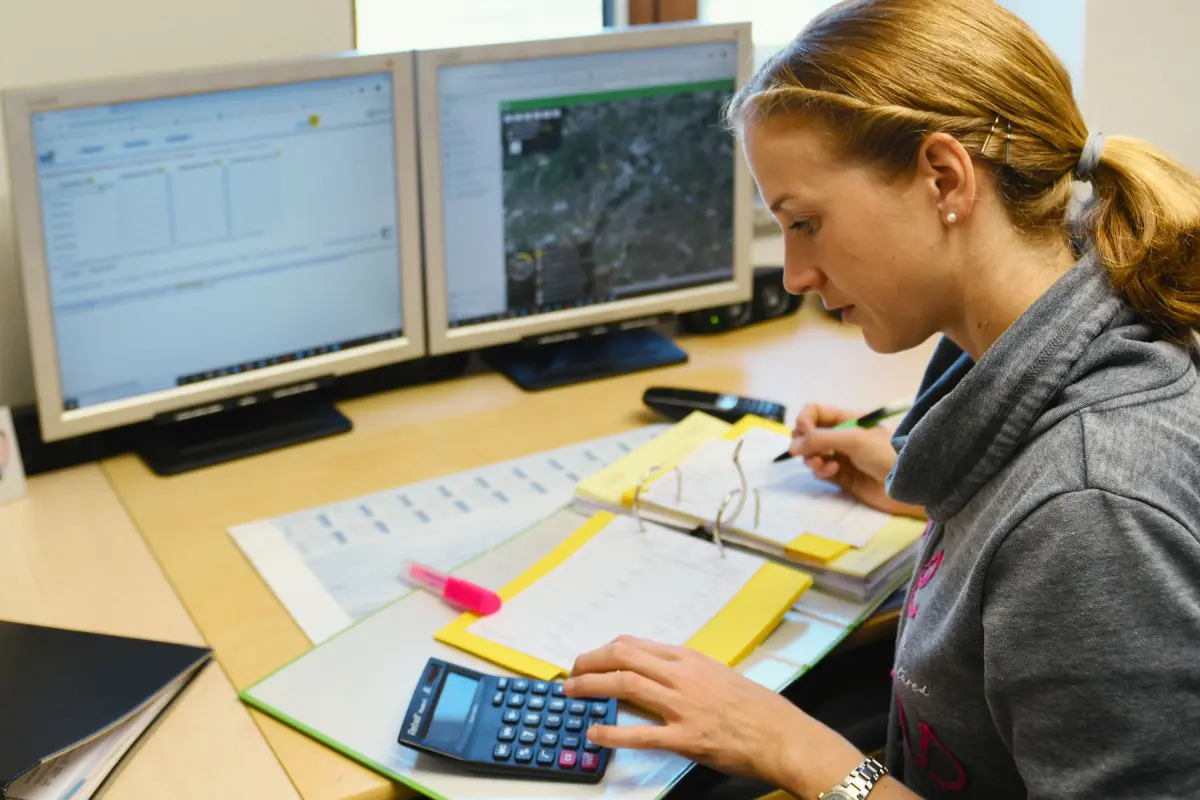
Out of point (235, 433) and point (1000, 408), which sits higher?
point (1000, 408)

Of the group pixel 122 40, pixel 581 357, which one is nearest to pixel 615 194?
pixel 581 357

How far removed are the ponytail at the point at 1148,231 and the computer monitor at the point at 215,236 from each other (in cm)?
86

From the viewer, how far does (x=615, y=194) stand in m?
1.76

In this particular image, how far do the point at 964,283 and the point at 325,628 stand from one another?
666 millimetres

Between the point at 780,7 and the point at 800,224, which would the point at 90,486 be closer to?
the point at 800,224

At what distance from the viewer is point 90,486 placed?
153 centimetres

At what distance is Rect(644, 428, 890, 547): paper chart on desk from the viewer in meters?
1.34

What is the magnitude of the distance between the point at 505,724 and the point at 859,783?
29 cm

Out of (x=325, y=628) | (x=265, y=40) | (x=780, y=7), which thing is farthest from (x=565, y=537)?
(x=780, y=7)

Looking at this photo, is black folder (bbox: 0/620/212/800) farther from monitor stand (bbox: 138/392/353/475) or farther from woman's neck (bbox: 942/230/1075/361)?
woman's neck (bbox: 942/230/1075/361)

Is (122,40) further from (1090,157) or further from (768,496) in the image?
(1090,157)

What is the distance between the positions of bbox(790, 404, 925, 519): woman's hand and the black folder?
0.67m

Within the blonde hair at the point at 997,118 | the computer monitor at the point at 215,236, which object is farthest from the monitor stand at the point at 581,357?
the blonde hair at the point at 997,118

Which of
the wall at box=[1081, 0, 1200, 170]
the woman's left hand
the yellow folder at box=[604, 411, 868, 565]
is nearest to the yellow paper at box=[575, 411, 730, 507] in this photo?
the yellow folder at box=[604, 411, 868, 565]
